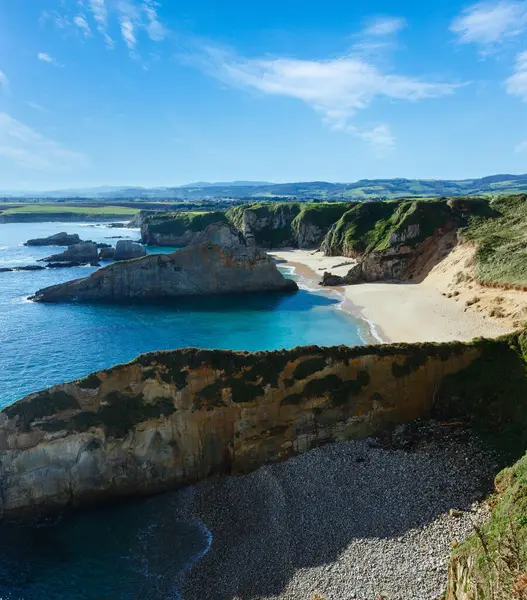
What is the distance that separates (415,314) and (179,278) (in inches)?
1363

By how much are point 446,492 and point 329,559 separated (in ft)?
20.5

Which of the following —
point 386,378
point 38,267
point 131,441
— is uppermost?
point 386,378

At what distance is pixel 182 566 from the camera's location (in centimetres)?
1870

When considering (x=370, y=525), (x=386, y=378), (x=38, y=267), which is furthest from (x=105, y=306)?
(x=370, y=525)

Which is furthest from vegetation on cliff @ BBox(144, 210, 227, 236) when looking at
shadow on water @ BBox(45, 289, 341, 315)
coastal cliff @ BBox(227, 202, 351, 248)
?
shadow on water @ BBox(45, 289, 341, 315)

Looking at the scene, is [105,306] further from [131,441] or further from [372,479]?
[372,479]

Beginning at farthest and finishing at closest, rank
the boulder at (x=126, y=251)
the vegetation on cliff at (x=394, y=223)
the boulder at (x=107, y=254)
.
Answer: the boulder at (x=107, y=254) → the boulder at (x=126, y=251) → the vegetation on cliff at (x=394, y=223)

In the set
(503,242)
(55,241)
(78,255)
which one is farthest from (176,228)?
(503,242)

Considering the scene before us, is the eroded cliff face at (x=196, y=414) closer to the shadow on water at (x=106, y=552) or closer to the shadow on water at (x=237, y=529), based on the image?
the shadow on water at (x=237, y=529)

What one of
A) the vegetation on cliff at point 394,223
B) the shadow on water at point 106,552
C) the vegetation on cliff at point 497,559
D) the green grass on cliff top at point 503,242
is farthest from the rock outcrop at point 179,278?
the vegetation on cliff at point 497,559

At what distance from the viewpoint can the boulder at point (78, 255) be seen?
99.2 meters

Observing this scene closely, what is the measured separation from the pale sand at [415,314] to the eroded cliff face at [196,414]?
17393mm

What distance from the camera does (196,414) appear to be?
78.8 ft

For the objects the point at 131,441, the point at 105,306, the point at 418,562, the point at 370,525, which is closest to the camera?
the point at 418,562
